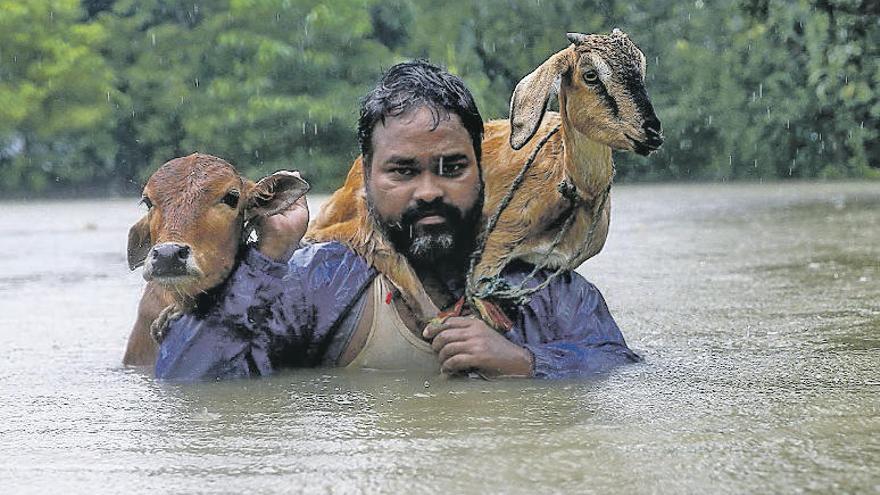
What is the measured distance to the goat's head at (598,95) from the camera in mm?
3414

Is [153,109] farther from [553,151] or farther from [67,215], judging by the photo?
[553,151]

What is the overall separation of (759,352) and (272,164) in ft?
83.3

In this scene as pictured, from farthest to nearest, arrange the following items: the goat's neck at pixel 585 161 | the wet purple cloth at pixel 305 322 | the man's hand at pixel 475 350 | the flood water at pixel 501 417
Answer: the wet purple cloth at pixel 305 322 < the goat's neck at pixel 585 161 < the man's hand at pixel 475 350 < the flood water at pixel 501 417

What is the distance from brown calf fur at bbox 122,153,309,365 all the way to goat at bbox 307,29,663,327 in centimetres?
33

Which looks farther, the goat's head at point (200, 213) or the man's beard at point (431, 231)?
the man's beard at point (431, 231)

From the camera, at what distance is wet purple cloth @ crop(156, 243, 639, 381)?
3.73 metres

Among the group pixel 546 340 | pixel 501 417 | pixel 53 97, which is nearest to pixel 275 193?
pixel 546 340

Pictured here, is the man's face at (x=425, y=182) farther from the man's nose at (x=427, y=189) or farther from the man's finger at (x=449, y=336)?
the man's finger at (x=449, y=336)

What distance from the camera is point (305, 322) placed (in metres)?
3.83

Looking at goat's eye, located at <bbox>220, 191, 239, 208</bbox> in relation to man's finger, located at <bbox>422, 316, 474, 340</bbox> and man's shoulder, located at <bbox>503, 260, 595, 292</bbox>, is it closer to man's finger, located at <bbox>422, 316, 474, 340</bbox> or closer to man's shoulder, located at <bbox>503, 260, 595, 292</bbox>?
man's finger, located at <bbox>422, 316, 474, 340</bbox>

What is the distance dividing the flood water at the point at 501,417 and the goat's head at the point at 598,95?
691mm

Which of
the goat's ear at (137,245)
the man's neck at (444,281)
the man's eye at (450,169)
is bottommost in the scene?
the man's neck at (444,281)

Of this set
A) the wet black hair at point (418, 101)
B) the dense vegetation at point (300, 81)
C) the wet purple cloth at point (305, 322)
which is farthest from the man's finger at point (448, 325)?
the dense vegetation at point (300, 81)

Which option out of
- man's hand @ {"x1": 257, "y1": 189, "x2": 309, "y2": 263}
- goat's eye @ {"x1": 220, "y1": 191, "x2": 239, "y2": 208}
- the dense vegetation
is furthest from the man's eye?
the dense vegetation
